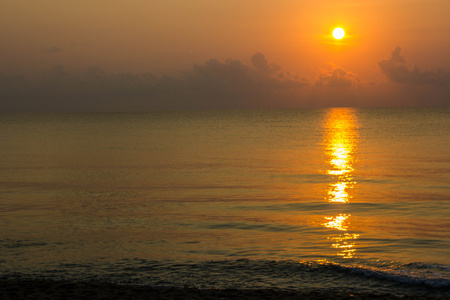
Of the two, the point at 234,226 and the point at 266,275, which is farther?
the point at 234,226

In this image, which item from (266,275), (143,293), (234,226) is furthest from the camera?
(234,226)

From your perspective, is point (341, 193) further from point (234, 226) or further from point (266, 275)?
point (266, 275)

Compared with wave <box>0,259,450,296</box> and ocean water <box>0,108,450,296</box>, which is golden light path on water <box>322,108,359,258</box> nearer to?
ocean water <box>0,108,450,296</box>

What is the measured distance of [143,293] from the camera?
1193cm

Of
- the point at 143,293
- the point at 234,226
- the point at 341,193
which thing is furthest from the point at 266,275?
the point at 341,193

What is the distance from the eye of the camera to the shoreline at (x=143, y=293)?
1156cm

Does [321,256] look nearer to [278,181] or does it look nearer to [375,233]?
→ [375,233]

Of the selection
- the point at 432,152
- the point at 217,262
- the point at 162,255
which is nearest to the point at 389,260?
the point at 217,262

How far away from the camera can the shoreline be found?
11.6 metres

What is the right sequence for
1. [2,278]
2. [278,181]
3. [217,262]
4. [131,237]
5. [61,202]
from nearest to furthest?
[2,278]
[217,262]
[131,237]
[61,202]
[278,181]

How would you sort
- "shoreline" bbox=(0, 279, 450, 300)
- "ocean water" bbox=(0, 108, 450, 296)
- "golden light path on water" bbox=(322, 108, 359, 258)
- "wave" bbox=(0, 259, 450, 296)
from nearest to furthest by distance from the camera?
"shoreline" bbox=(0, 279, 450, 300), "wave" bbox=(0, 259, 450, 296), "ocean water" bbox=(0, 108, 450, 296), "golden light path on water" bbox=(322, 108, 359, 258)

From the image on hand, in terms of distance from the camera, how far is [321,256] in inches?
618

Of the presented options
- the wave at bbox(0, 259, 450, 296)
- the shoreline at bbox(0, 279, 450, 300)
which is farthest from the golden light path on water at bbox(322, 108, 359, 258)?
the shoreline at bbox(0, 279, 450, 300)

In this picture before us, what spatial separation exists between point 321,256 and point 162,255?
15.5ft
